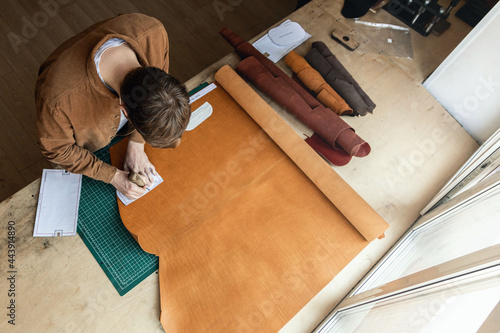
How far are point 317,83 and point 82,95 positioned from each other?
1.08m

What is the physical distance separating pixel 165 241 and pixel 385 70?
1.46m

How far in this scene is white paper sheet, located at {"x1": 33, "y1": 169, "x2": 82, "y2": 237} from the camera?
1.25 m

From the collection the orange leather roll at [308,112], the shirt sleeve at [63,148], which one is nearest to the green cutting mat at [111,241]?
the shirt sleeve at [63,148]

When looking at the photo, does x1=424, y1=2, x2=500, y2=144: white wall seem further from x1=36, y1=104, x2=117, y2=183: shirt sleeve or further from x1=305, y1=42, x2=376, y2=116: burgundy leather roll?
x1=36, y1=104, x2=117, y2=183: shirt sleeve

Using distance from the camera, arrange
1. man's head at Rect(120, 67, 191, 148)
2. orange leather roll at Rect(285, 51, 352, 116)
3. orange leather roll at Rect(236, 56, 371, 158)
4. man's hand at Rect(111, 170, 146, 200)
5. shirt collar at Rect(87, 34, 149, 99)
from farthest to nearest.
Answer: orange leather roll at Rect(285, 51, 352, 116) < orange leather roll at Rect(236, 56, 371, 158) < man's hand at Rect(111, 170, 146, 200) < shirt collar at Rect(87, 34, 149, 99) < man's head at Rect(120, 67, 191, 148)

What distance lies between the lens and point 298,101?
5.18 ft

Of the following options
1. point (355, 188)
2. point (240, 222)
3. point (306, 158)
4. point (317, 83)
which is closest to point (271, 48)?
point (317, 83)

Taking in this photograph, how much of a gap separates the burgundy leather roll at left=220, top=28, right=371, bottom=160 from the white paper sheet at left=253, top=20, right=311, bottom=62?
3.4 inches

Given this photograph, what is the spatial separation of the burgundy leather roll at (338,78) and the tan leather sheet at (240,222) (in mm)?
394

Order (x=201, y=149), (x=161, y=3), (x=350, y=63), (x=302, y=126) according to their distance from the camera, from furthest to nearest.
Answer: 1. (x=161, y=3)
2. (x=350, y=63)
3. (x=302, y=126)
4. (x=201, y=149)

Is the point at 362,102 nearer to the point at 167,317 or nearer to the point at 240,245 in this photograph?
the point at 240,245

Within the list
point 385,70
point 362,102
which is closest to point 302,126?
point 362,102

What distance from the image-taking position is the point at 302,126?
5.31 ft

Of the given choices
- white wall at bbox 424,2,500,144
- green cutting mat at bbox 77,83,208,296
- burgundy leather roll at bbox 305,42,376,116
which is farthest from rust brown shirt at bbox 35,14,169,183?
white wall at bbox 424,2,500,144
